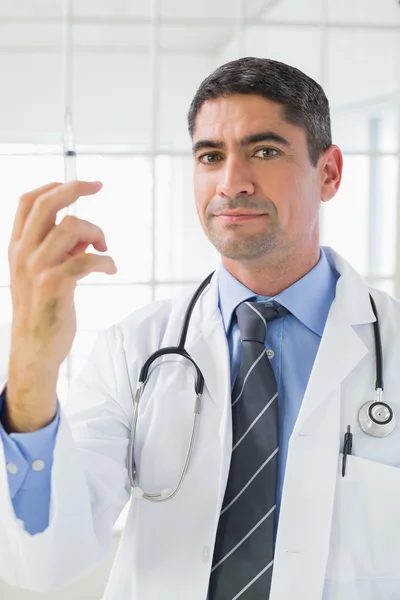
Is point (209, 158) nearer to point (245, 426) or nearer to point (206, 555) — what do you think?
point (245, 426)

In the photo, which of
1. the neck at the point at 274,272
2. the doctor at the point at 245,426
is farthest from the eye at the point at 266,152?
the neck at the point at 274,272

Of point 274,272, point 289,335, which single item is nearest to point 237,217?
point 274,272

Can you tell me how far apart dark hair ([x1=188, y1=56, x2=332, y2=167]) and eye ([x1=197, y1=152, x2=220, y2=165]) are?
0.42ft

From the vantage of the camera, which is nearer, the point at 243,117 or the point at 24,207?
the point at 24,207

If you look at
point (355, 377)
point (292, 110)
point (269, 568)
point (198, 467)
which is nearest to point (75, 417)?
point (198, 467)

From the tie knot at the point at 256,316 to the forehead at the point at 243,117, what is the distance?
15.1 inches

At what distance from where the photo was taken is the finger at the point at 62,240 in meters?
0.97

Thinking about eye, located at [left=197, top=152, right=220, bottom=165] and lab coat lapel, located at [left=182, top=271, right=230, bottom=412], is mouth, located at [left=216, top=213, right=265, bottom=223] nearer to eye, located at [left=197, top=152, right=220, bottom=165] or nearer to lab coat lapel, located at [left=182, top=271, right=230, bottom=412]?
eye, located at [left=197, top=152, right=220, bottom=165]

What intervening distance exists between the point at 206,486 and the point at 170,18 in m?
1.65

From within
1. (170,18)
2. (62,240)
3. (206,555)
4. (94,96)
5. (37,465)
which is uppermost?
(94,96)

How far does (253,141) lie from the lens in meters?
1.48

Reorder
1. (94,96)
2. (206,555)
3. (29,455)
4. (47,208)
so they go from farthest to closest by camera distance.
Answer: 1. (94,96)
2. (206,555)
3. (29,455)
4. (47,208)

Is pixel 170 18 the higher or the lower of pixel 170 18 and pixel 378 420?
the higher

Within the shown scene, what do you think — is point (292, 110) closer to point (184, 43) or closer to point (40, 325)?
point (40, 325)
